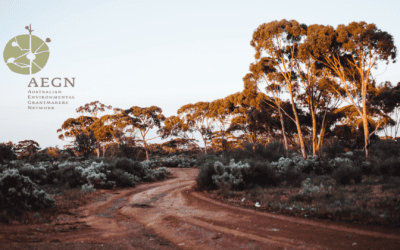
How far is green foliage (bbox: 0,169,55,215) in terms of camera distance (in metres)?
6.46

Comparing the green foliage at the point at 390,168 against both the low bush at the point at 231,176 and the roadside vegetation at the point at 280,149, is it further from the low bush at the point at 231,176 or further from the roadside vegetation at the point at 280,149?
the low bush at the point at 231,176

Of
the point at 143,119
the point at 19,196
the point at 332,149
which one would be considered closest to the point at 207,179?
the point at 19,196

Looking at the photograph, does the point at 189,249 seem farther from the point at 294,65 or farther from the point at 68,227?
the point at 294,65

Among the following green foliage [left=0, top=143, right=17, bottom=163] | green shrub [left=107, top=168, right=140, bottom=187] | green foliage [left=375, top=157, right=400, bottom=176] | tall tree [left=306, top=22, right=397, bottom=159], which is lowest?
green shrub [left=107, top=168, right=140, bottom=187]

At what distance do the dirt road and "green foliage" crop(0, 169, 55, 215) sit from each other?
1.10 meters

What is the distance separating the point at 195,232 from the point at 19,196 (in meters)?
4.98

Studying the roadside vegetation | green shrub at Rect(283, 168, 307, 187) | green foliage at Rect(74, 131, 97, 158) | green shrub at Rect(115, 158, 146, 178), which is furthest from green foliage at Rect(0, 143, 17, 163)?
green shrub at Rect(283, 168, 307, 187)

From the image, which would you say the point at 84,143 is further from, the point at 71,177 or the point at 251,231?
the point at 251,231

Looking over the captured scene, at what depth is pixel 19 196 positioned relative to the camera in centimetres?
676

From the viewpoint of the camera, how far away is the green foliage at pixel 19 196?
6465mm

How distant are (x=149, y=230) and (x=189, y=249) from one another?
1.49m

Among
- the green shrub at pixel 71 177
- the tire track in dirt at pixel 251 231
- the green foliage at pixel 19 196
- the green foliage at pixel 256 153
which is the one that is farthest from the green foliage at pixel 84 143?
the tire track in dirt at pixel 251 231

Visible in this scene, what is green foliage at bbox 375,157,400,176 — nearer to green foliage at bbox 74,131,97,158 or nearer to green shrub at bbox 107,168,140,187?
green shrub at bbox 107,168,140,187

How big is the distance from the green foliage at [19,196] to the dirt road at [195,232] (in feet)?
3.60
